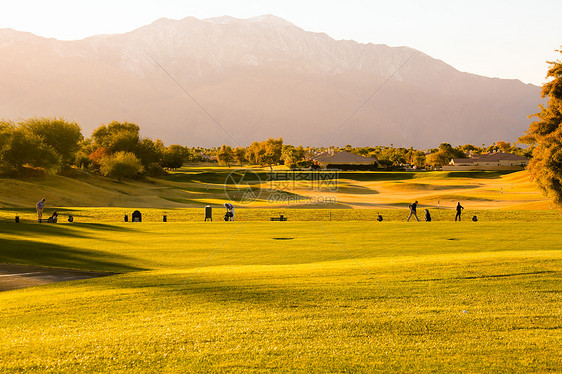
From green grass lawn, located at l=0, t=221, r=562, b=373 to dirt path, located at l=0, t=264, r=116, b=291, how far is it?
38.8 inches

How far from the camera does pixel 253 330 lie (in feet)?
33.2

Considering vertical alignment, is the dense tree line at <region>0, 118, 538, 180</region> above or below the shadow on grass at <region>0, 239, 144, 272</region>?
above

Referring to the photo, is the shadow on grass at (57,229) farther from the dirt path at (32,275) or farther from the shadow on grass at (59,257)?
the dirt path at (32,275)

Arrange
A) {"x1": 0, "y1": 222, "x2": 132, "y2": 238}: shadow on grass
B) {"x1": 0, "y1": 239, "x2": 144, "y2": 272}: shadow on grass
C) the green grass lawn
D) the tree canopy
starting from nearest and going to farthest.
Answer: the green grass lawn → {"x1": 0, "y1": 239, "x2": 144, "y2": 272}: shadow on grass → {"x1": 0, "y1": 222, "x2": 132, "y2": 238}: shadow on grass → the tree canopy

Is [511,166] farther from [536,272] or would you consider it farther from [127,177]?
[536,272]

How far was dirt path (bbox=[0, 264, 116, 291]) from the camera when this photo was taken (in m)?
16.6

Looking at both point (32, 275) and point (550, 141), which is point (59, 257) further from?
point (550, 141)

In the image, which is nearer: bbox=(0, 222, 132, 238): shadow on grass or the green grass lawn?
Answer: the green grass lawn

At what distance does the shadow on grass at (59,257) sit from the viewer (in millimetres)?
20000

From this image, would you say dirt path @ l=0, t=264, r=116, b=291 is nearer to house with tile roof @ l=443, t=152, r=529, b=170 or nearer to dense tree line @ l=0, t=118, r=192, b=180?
dense tree line @ l=0, t=118, r=192, b=180

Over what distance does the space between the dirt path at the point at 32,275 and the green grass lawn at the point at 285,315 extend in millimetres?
986

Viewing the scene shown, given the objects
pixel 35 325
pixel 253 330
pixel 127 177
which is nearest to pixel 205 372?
pixel 253 330

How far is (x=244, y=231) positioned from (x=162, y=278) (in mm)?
16760

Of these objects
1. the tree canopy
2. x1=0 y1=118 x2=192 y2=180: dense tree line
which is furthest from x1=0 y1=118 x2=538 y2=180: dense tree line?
the tree canopy
